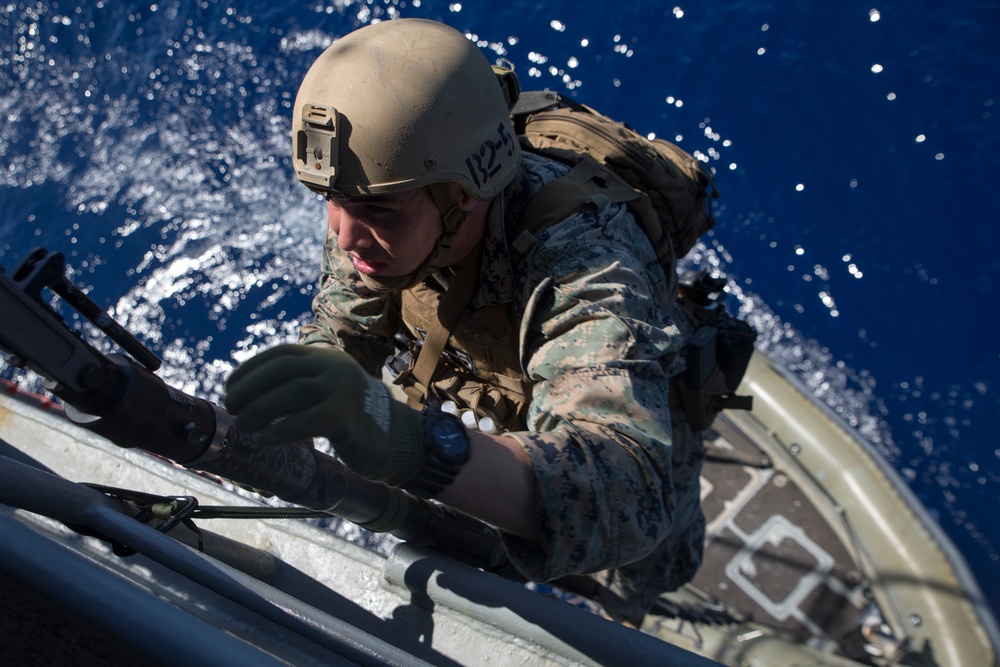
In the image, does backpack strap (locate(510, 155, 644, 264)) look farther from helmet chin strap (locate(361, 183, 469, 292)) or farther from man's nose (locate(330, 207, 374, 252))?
man's nose (locate(330, 207, 374, 252))

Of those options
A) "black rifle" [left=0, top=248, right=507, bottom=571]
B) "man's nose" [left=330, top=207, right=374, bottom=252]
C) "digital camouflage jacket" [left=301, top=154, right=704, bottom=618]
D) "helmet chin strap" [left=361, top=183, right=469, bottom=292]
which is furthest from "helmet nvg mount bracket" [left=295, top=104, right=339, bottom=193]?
"black rifle" [left=0, top=248, right=507, bottom=571]

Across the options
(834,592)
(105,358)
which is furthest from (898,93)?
(105,358)

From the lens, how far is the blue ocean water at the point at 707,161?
7.48 metres

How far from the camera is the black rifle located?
1640 mm

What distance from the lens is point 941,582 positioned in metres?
5.27

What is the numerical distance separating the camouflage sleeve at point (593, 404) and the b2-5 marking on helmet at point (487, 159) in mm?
264

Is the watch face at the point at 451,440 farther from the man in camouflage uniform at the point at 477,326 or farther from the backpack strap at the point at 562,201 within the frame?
the backpack strap at the point at 562,201

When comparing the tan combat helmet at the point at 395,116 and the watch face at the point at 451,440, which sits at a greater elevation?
the tan combat helmet at the point at 395,116

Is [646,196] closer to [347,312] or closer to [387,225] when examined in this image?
[387,225]

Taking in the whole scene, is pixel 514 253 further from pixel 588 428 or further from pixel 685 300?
pixel 685 300

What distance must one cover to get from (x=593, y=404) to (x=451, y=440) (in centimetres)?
45

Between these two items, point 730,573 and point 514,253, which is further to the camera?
point 730,573

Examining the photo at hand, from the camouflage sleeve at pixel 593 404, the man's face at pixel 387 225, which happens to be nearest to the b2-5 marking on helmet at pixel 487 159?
the man's face at pixel 387 225

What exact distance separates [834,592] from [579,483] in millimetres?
5003
